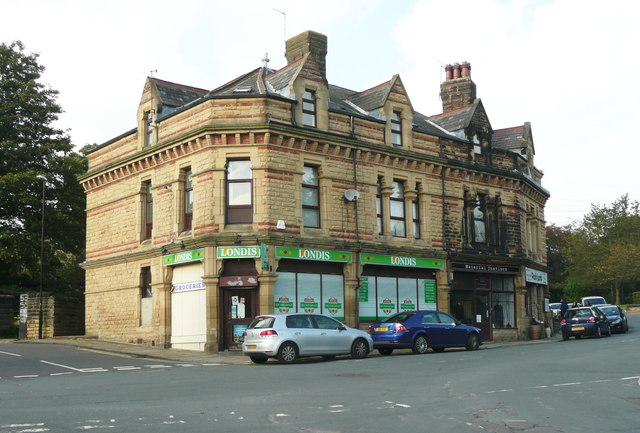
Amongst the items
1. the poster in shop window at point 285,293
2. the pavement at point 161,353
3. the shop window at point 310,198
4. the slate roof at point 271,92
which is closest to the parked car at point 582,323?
the slate roof at point 271,92

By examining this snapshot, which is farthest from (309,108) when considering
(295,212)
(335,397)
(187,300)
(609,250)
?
(609,250)

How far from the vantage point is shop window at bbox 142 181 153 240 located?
29641 mm

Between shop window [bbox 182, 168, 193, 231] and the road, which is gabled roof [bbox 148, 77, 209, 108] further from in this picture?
the road

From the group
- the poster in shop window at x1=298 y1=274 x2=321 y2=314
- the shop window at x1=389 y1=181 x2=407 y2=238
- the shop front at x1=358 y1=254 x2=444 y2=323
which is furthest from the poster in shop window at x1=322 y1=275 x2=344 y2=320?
the shop window at x1=389 y1=181 x2=407 y2=238

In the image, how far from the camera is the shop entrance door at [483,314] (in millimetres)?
33438

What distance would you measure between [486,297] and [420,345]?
11601 millimetres

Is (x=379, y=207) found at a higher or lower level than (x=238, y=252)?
higher

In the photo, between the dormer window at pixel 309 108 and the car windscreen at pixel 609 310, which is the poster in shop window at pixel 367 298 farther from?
the car windscreen at pixel 609 310

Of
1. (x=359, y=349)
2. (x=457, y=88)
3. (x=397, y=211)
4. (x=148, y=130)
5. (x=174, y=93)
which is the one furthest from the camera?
(x=457, y=88)

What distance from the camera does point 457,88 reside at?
128 feet

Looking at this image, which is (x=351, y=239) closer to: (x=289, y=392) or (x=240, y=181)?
(x=240, y=181)

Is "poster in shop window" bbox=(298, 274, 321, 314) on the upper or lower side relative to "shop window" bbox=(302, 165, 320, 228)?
lower

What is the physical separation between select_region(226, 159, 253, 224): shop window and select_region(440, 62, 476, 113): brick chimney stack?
16.2m

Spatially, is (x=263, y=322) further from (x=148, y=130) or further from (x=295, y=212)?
(x=148, y=130)
